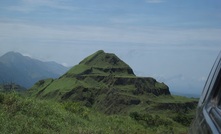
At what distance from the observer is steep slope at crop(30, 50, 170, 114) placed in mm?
113188

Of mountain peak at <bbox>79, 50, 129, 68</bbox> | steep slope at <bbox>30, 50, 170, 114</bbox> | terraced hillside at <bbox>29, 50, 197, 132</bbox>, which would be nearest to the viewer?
terraced hillside at <bbox>29, 50, 197, 132</bbox>

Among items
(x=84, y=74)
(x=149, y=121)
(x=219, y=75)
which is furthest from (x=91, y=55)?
(x=219, y=75)

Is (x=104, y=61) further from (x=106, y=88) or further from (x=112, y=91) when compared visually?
(x=112, y=91)

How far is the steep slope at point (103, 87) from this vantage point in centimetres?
11319

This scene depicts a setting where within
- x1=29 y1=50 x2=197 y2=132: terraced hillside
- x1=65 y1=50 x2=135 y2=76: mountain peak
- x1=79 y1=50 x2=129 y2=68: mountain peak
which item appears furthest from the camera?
x1=79 y1=50 x2=129 y2=68: mountain peak

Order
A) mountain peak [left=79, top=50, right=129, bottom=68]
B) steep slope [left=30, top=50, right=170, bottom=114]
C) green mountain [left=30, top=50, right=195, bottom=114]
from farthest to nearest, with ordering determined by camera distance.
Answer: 1. mountain peak [left=79, top=50, right=129, bottom=68]
2. steep slope [left=30, top=50, right=170, bottom=114]
3. green mountain [left=30, top=50, right=195, bottom=114]

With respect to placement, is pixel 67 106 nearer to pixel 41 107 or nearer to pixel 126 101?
pixel 41 107

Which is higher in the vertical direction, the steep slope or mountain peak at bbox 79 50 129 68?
mountain peak at bbox 79 50 129 68

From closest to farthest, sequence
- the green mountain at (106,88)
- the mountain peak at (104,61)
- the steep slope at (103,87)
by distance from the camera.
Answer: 1. the green mountain at (106,88)
2. the steep slope at (103,87)
3. the mountain peak at (104,61)

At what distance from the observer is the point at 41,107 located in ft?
47.0

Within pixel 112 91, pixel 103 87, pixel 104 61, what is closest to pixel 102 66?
pixel 104 61

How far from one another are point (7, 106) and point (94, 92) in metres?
106

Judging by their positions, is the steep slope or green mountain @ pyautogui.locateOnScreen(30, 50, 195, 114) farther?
the steep slope

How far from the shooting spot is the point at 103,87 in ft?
395
